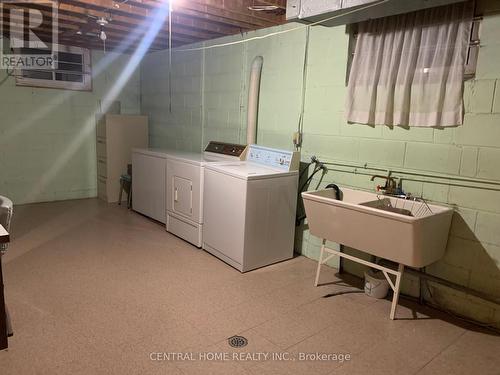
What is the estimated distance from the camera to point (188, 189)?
398 cm

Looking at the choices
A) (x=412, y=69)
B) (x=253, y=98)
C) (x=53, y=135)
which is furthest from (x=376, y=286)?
(x=53, y=135)

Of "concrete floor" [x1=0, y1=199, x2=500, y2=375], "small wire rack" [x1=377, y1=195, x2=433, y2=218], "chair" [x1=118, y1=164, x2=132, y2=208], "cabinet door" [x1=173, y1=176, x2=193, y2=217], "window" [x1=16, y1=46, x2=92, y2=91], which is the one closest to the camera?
"concrete floor" [x1=0, y1=199, x2=500, y2=375]

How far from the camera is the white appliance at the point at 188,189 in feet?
12.6

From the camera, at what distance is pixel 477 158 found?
2596 millimetres

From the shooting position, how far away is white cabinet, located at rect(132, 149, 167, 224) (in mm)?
4555

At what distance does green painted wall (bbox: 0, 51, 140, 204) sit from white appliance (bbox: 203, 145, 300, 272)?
9.91ft

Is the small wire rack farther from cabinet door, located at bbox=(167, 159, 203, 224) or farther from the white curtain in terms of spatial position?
cabinet door, located at bbox=(167, 159, 203, 224)

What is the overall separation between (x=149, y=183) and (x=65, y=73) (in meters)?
2.22

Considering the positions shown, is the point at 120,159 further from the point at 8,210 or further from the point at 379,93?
the point at 379,93

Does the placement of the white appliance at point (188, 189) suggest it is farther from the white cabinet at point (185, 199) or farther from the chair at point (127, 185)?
the chair at point (127, 185)

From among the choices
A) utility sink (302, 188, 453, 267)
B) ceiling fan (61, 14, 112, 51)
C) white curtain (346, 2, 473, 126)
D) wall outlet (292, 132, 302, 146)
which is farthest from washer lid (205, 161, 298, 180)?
ceiling fan (61, 14, 112, 51)

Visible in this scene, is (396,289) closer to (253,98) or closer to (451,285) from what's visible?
(451,285)

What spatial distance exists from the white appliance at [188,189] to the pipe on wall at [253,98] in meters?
0.18

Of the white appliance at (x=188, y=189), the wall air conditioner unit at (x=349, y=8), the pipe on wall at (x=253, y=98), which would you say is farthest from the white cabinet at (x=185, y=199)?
the wall air conditioner unit at (x=349, y=8)
